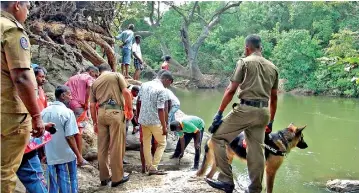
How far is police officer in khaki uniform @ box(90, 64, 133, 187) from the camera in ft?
19.7

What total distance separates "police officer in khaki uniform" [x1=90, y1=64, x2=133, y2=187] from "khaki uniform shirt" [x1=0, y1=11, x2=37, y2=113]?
9.27 feet

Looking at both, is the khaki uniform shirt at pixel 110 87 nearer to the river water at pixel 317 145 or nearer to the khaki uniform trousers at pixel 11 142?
the khaki uniform trousers at pixel 11 142

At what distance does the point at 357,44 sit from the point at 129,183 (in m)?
25.5

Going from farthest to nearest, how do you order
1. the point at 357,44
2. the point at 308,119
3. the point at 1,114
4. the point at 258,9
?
1. the point at 258,9
2. the point at 357,44
3. the point at 308,119
4. the point at 1,114

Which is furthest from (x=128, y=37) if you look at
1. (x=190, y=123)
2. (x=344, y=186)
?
(x=344, y=186)

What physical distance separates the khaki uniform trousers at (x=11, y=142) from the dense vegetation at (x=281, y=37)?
24.6 m

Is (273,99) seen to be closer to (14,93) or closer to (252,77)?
(252,77)

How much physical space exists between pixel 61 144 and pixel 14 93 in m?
1.92

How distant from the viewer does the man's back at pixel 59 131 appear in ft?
16.0

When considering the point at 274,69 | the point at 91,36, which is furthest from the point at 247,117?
the point at 91,36

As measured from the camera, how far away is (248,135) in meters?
5.18

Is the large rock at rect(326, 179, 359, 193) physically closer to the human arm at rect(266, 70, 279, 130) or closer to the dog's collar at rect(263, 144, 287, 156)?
the dog's collar at rect(263, 144, 287, 156)

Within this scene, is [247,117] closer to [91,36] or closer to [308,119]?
[91,36]

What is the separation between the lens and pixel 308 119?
19.5 metres
